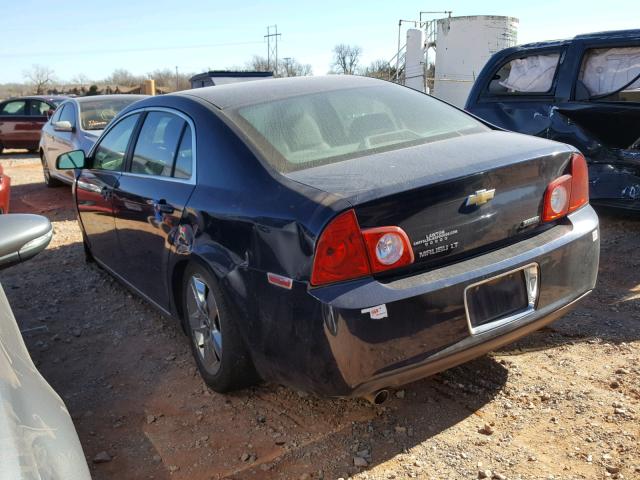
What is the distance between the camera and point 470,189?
2641mm

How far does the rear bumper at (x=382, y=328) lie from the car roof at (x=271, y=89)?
1331 mm

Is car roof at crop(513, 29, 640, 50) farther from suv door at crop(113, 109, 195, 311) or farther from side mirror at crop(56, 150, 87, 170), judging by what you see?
side mirror at crop(56, 150, 87, 170)

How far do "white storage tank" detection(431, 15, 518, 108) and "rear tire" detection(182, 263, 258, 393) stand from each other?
14.6m

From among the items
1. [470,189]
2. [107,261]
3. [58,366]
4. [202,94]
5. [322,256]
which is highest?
[202,94]

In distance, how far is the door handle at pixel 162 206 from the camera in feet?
11.4

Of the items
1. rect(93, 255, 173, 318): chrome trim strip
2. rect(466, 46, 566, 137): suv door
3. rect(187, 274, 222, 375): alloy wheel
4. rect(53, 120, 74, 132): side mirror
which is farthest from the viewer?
rect(53, 120, 74, 132): side mirror

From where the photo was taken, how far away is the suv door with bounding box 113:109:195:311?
11.4 ft

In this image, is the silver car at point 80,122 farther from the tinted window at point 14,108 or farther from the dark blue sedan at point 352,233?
the tinted window at point 14,108

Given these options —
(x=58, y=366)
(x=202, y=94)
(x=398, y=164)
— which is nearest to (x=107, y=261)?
(x=58, y=366)

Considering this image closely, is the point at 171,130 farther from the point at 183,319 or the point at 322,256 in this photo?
the point at 322,256

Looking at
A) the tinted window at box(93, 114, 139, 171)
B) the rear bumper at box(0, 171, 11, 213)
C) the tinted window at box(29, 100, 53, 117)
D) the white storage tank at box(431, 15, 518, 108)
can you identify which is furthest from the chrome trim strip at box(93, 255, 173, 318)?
the white storage tank at box(431, 15, 518, 108)

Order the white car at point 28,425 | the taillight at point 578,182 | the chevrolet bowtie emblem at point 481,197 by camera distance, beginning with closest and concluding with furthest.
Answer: the white car at point 28,425 → the chevrolet bowtie emblem at point 481,197 → the taillight at point 578,182

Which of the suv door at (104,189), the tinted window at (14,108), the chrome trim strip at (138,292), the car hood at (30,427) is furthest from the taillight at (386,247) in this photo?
the tinted window at (14,108)

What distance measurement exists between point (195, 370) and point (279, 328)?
1244 mm
